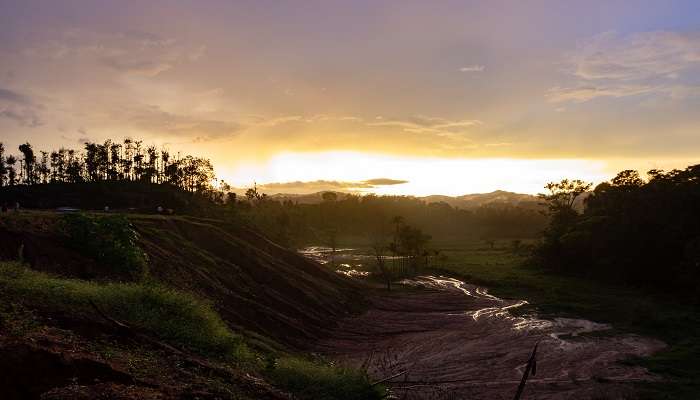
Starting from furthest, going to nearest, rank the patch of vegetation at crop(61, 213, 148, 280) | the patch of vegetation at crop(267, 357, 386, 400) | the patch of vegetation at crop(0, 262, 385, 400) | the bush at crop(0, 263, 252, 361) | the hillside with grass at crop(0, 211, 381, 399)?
1. the patch of vegetation at crop(61, 213, 148, 280)
2. the patch of vegetation at crop(267, 357, 386, 400)
3. the bush at crop(0, 263, 252, 361)
4. the patch of vegetation at crop(0, 262, 385, 400)
5. the hillside with grass at crop(0, 211, 381, 399)

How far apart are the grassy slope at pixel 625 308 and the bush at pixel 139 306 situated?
23670 mm

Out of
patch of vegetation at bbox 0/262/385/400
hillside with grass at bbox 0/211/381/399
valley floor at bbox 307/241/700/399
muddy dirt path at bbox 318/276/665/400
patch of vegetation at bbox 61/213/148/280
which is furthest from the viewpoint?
valley floor at bbox 307/241/700/399

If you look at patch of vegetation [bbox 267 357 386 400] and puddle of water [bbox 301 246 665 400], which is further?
puddle of water [bbox 301 246 665 400]

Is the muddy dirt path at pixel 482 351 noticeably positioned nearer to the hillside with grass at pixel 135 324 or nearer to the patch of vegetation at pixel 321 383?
Answer: the patch of vegetation at pixel 321 383

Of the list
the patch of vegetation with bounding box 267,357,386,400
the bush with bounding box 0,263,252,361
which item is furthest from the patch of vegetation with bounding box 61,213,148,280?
the patch of vegetation with bounding box 267,357,386,400

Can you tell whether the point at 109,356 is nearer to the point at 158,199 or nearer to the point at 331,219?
the point at 158,199

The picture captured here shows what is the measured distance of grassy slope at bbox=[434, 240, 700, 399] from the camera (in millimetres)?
29000

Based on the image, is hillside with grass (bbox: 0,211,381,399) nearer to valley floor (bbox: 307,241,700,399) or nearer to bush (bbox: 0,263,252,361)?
bush (bbox: 0,263,252,361)

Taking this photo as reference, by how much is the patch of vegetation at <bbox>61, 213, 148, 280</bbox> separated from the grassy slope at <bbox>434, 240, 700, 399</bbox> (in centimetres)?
3029

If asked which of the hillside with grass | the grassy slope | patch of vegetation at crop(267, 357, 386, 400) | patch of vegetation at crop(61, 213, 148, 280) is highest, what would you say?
patch of vegetation at crop(61, 213, 148, 280)

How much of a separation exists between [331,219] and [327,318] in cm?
15663

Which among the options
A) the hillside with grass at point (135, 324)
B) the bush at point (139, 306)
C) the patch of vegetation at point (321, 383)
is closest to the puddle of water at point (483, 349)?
the patch of vegetation at point (321, 383)

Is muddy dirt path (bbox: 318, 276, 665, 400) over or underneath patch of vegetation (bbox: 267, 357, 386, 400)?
underneath

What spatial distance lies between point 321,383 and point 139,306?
27.4 ft
